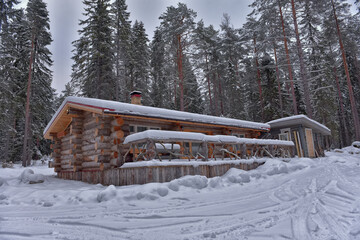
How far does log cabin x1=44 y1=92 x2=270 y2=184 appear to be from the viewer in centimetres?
912

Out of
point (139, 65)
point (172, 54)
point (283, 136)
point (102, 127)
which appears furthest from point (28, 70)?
point (283, 136)

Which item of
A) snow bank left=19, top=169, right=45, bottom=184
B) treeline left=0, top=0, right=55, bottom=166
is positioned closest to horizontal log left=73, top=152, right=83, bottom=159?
snow bank left=19, top=169, right=45, bottom=184

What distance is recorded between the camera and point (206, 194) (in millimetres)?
6195

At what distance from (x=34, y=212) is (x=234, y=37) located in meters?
29.3

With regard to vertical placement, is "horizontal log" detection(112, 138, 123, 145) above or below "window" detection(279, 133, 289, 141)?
below

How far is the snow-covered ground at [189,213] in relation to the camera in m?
3.20

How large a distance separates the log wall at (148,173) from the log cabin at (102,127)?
0.67ft

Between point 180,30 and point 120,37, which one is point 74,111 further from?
point 120,37

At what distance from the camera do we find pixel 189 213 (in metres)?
4.35

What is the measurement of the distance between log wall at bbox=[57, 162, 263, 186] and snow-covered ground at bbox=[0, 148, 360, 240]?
0.77m

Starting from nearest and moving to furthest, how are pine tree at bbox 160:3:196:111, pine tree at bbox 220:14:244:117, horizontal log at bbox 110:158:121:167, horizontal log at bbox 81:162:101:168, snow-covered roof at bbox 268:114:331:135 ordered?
horizontal log at bbox 110:158:121:167 < horizontal log at bbox 81:162:101:168 < snow-covered roof at bbox 268:114:331:135 < pine tree at bbox 160:3:196:111 < pine tree at bbox 220:14:244:117

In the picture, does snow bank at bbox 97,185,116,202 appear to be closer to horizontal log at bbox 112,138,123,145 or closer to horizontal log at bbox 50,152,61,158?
horizontal log at bbox 112,138,123,145

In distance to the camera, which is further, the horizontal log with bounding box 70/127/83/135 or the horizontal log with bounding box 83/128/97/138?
the horizontal log with bounding box 70/127/83/135

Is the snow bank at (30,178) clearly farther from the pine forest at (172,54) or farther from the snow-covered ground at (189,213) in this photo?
the pine forest at (172,54)
